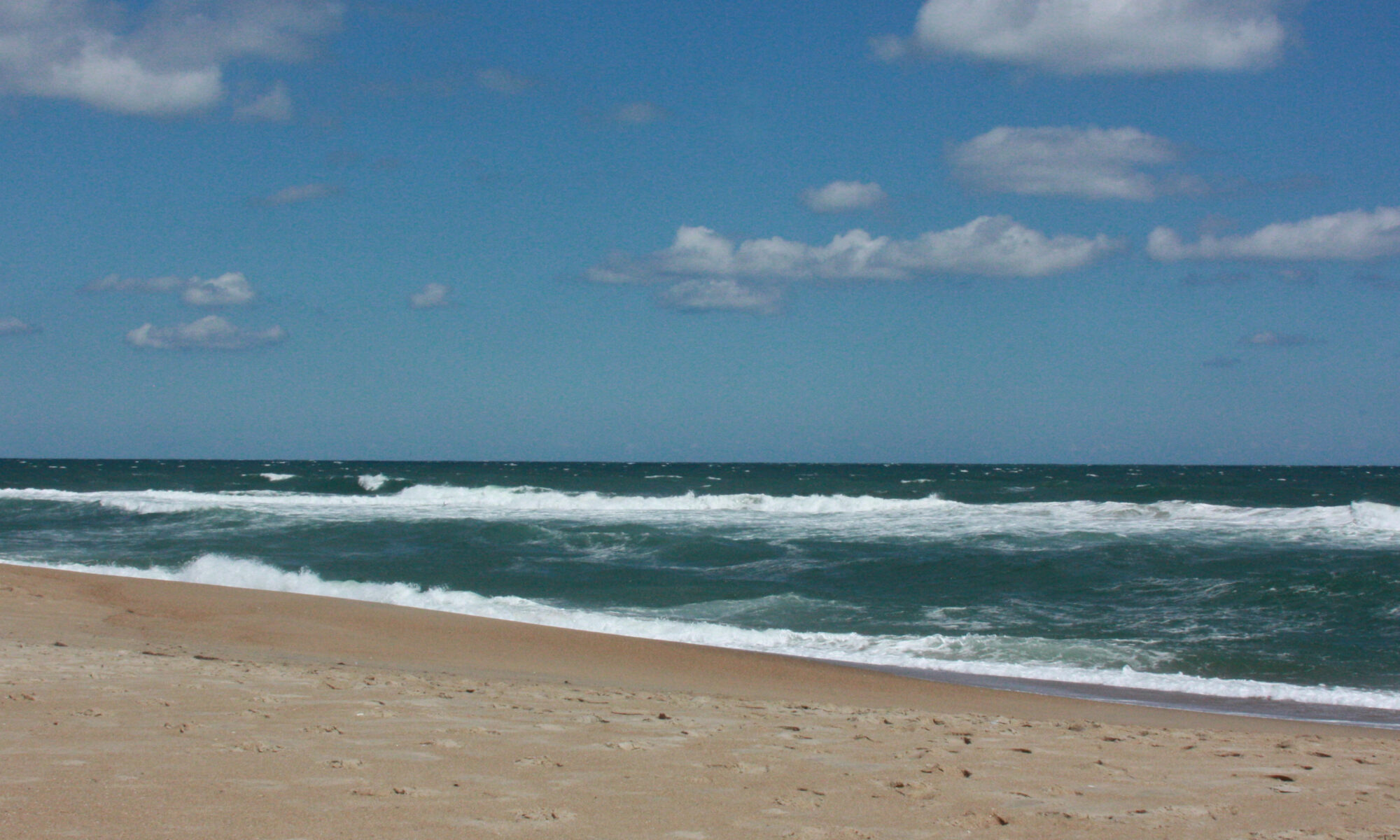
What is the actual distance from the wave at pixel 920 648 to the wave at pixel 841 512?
10732mm

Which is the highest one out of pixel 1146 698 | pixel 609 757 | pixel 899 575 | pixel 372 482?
pixel 372 482

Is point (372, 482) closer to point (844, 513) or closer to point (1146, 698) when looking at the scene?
point (844, 513)

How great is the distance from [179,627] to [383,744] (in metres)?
6.69

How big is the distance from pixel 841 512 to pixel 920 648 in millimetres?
20538

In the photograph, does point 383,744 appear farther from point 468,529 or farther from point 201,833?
point 468,529

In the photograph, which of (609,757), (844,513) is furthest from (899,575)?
(844,513)

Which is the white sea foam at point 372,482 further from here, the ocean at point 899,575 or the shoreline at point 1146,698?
the shoreline at point 1146,698

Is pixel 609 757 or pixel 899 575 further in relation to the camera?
pixel 899 575

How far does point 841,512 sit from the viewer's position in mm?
31406

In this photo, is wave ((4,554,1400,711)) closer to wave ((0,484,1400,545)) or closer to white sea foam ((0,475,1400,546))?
white sea foam ((0,475,1400,546))

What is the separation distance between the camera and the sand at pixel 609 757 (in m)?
4.02

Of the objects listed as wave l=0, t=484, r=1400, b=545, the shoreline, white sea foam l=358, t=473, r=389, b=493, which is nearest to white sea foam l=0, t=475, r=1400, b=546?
wave l=0, t=484, r=1400, b=545

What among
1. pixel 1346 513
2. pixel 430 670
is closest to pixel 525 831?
pixel 430 670

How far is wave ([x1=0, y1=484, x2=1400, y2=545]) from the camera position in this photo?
23.6 m
